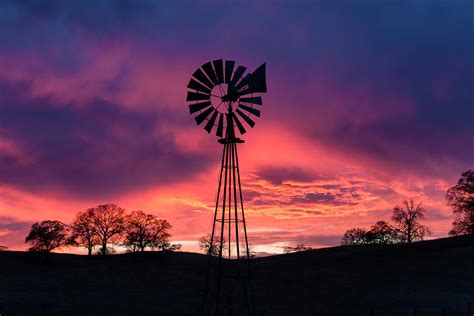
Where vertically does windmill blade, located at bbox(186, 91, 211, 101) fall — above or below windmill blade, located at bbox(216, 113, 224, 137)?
above

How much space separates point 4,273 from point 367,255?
1580 inches

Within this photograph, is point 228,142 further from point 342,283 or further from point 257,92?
point 342,283

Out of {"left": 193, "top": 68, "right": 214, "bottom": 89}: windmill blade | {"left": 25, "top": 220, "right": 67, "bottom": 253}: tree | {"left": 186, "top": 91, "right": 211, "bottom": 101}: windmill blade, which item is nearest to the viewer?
{"left": 193, "top": 68, "right": 214, "bottom": 89}: windmill blade

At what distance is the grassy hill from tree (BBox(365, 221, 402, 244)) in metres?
36.1

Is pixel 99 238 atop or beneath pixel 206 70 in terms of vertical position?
beneath

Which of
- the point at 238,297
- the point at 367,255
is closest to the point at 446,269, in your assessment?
the point at 367,255

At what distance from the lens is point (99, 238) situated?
77.0m

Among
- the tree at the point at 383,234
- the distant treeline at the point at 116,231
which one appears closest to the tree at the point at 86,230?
the distant treeline at the point at 116,231

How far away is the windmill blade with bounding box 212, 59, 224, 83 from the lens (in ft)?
76.8

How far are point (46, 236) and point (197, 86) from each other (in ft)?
174

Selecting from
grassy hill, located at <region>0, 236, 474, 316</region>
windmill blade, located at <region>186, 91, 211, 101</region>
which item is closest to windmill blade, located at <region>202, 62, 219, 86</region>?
windmill blade, located at <region>186, 91, 211, 101</region>

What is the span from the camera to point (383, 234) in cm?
9531

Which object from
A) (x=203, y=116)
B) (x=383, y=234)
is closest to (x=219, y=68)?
(x=203, y=116)

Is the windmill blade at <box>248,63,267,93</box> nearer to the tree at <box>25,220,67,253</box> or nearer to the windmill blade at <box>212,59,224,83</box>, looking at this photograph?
the windmill blade at <box>212,59,224,83</box>
